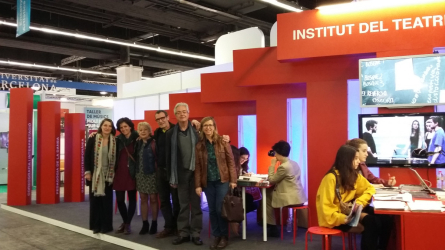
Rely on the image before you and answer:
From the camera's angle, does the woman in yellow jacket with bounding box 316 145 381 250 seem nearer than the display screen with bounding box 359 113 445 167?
Yes

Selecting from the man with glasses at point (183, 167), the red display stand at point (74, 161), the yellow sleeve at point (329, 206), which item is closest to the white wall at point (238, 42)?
the red display stand at point (74, 161)

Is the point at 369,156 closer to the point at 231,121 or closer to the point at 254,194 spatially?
the point at 254,194

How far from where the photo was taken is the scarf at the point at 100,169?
479 centimetres

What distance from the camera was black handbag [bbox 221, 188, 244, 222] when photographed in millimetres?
4043

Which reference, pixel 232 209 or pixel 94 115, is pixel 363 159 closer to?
pixel 232 209

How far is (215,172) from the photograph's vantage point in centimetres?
419

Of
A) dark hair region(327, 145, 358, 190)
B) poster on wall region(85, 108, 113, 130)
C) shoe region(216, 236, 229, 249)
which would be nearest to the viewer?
dark hair region(327, 145, 358, 190)

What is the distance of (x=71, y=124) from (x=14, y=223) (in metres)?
2.29

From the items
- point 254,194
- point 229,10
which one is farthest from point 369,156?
point 229,10

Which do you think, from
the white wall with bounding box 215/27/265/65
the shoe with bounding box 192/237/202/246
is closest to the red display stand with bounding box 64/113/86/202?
the white wall with bounding box 215/27/265/65

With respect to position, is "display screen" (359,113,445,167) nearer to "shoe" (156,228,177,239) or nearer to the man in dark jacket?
the man in dark jacket

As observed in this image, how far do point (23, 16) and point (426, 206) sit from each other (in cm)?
722

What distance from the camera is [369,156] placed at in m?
4.36

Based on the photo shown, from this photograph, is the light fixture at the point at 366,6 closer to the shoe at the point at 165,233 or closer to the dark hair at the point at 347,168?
the dark hair at the point at 347,168
